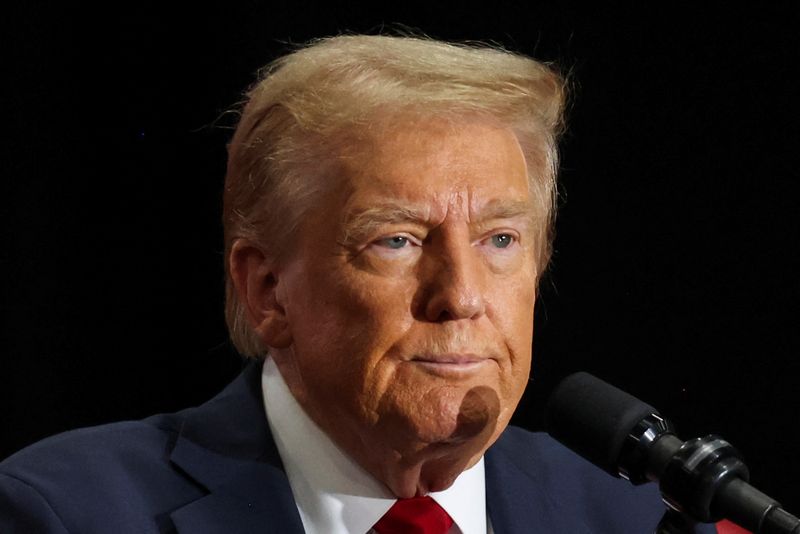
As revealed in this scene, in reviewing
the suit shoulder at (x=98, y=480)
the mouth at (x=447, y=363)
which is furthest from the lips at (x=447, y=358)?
the suit shoulder at (x=98, y=480)

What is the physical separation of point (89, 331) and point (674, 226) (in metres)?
1.38

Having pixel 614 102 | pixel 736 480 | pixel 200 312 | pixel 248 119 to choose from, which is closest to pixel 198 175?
pixel 200 312

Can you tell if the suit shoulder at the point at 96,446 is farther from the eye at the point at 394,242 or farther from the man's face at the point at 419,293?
the eye at the point at 394,242

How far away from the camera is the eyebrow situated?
206 centimetres

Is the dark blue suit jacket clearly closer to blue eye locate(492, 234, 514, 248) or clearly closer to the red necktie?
the red necktie

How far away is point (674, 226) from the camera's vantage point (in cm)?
302

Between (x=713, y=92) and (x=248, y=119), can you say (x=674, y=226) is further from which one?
(x=248, y=119)

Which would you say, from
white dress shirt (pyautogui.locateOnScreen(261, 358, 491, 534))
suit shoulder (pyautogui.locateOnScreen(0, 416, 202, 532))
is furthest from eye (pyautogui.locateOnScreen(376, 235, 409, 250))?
suit shoulder (pyautogui.locateOnScreen(0, 416, 202, 532))

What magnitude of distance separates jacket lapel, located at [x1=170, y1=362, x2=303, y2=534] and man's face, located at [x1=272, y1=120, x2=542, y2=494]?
0.18 metres

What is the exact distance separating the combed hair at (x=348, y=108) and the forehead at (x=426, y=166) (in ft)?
0.10

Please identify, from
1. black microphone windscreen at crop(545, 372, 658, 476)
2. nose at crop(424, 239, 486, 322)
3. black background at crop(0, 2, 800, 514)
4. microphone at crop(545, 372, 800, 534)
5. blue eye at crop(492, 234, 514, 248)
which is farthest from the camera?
black background at crop(0, 2, 800, 514)

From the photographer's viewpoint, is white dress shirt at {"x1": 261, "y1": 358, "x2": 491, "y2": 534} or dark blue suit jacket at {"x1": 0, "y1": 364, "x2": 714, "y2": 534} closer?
dark blue suit jacket at {"x1": 0, "y1": 364, "x2": 714, "y2": 534}

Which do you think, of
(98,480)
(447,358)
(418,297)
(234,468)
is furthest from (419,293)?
(98,480)

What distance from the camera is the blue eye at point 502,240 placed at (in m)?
2.16
